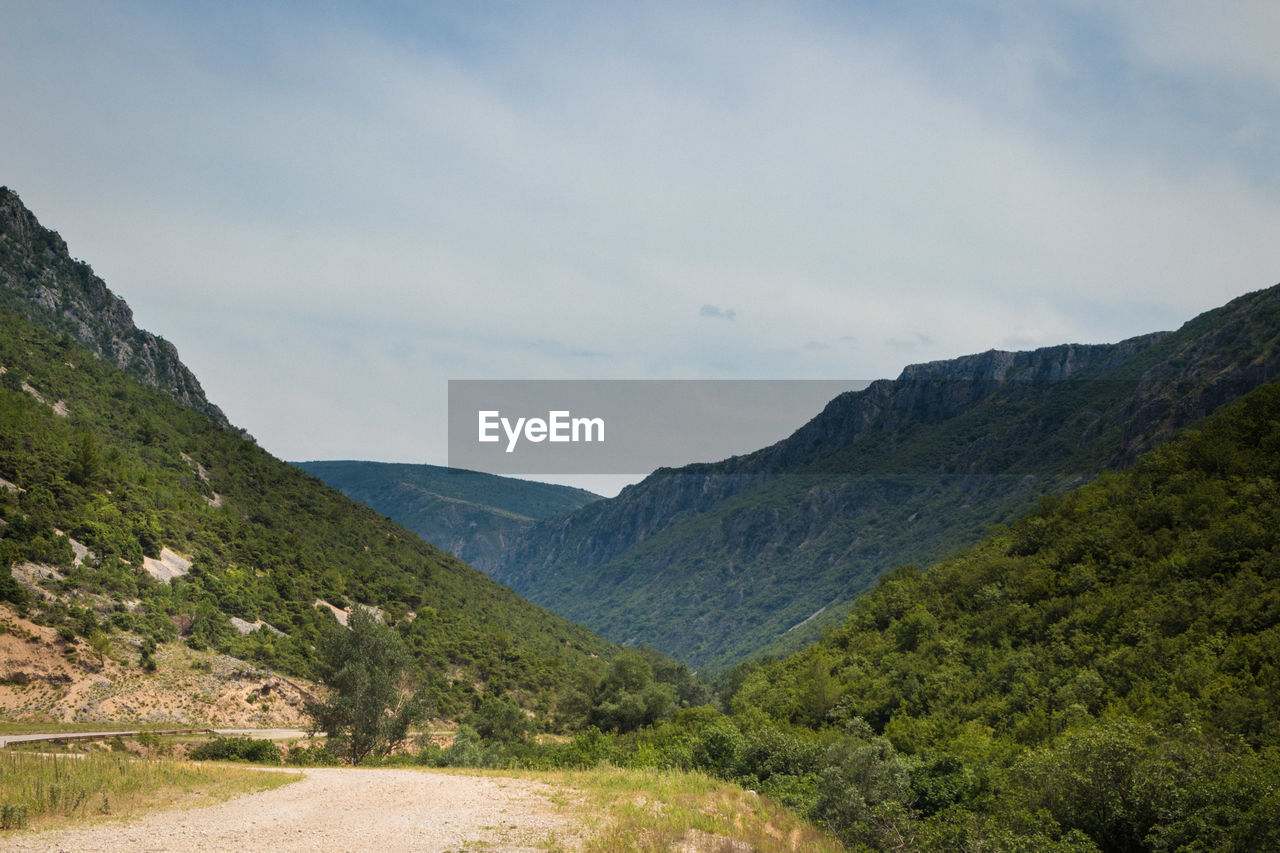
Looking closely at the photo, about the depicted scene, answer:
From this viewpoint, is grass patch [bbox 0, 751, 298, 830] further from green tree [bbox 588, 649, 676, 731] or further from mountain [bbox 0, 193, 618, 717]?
green tree [bbox 588, 649, 676, 731]

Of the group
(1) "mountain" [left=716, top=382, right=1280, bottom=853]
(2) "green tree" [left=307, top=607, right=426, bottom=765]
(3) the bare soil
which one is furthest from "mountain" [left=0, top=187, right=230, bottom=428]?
(1) "mountain" [left=716, top=382, right=1280, bottom=853]

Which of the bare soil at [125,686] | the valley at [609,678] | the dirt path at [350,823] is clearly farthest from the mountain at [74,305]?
the dirt path at [350,823]

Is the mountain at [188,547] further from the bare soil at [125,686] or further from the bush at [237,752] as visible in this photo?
the bush at [237,752]

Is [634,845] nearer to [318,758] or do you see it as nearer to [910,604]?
[318,758]

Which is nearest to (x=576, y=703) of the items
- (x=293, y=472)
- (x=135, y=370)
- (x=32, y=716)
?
(x=32, y=716)

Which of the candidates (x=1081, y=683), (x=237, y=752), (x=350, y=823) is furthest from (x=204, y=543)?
(x=1081, y=683)

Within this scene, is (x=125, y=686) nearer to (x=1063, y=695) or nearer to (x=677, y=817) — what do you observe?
(x=677, y=817)
